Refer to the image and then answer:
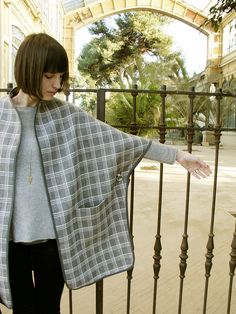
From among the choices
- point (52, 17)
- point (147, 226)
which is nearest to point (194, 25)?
point (52, 17)

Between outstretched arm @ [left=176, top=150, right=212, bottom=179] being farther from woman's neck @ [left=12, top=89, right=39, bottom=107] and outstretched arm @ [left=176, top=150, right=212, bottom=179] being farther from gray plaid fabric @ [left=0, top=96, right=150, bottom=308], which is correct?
woman's neck @ [left=12, top=89, right=39, bottom=107]

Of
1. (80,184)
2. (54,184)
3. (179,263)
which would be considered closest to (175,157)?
(80,184)

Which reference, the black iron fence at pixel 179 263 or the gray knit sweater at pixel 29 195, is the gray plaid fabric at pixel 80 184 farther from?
the black iron fence at pixel 179 263

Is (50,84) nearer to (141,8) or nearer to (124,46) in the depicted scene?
(141,8)

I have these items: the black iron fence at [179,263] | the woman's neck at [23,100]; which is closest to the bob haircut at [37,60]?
the woman's neck at [23,100]

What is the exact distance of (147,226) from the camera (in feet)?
15.1

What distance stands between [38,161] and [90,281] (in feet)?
2.07

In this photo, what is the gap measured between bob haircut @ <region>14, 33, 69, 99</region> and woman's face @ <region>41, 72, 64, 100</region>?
20 mm

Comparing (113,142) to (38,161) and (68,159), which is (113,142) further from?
(38,161)

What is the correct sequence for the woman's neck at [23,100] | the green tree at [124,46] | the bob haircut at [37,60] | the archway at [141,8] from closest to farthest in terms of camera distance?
the bob haircut at [37,60], the woman's neck at [23,100], the archway at [141,8], the green tree at [124,46]

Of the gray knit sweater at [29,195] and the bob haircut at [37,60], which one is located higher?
the bob haircut at [37,60]

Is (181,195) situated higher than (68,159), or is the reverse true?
(68,159)

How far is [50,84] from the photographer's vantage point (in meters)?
1.51

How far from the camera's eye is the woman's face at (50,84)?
1483mm
